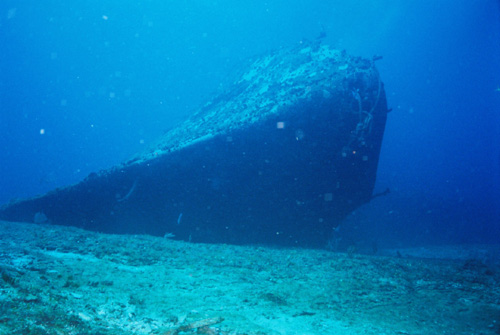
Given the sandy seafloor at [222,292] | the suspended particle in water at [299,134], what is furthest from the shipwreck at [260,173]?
the sandy seafloor at [222,292]

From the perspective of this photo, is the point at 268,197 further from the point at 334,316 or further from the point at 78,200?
the point at 78,200

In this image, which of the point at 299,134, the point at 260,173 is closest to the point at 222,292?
the point at 260,173

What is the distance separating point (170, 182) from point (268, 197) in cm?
241

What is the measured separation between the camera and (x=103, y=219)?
663 centimetres

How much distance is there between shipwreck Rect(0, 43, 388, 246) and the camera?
5742mm

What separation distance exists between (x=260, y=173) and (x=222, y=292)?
3.37 meters

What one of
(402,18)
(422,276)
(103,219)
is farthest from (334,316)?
(402,18)

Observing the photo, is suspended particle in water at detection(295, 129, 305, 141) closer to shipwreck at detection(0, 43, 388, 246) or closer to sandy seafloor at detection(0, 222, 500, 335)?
shipwreck at detection(0, 43, 388, 246)

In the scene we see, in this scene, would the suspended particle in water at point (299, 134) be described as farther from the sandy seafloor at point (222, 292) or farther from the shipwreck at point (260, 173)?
the sandy seafloor at point (222, 292)

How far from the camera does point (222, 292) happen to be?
10.2ft

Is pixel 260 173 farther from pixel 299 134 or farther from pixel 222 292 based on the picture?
pixel 222 292

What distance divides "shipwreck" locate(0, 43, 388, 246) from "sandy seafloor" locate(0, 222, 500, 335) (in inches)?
69.4

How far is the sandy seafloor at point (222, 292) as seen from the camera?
219cm

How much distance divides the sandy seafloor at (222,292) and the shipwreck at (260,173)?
5.78 feet
